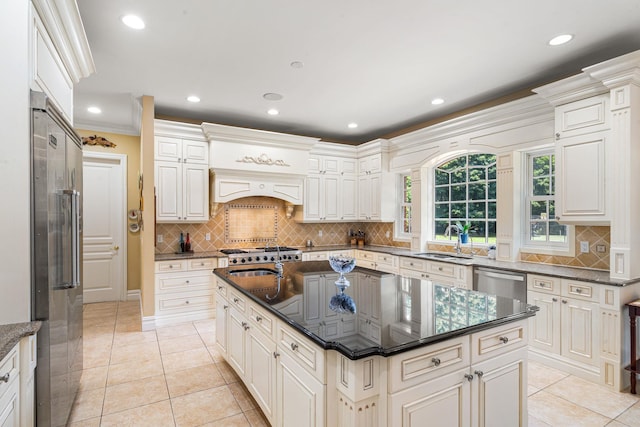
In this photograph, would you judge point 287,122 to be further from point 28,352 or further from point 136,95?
point 28,352

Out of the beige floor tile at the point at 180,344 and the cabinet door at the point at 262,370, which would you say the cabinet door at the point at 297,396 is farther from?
the beige floor tile at the point at 180,344

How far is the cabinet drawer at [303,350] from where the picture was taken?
1452mm

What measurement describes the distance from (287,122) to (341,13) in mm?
2912

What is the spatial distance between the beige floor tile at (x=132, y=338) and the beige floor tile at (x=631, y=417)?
417 centimetres

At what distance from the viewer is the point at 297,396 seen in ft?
5.36

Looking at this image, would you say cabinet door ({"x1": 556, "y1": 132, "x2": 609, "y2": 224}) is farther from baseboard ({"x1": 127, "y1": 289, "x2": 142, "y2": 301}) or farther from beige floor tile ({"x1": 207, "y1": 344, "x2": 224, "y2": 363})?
baseboard ({"x1": 127, "y1": 289, "x2": 142, "y2": 301})

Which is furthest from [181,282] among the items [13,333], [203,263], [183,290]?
[13,333]

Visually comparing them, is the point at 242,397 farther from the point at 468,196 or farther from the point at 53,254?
the point at 468,196

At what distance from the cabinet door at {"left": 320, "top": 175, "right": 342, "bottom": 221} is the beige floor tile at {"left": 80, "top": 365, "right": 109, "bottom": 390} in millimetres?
3621

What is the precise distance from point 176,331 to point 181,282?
2.03 feet

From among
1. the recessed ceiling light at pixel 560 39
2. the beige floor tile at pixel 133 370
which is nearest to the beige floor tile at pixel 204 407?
the beige floor tile at pixel 133 370

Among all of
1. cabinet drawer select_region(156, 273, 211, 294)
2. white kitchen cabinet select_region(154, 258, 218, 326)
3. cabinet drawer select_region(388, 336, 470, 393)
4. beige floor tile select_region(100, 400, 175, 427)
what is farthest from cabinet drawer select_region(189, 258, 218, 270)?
cabinet drawer select_region(388, 336, 470, 393)

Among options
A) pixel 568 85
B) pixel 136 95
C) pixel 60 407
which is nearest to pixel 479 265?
pixel 568 85

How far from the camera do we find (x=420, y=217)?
507 centimetres
